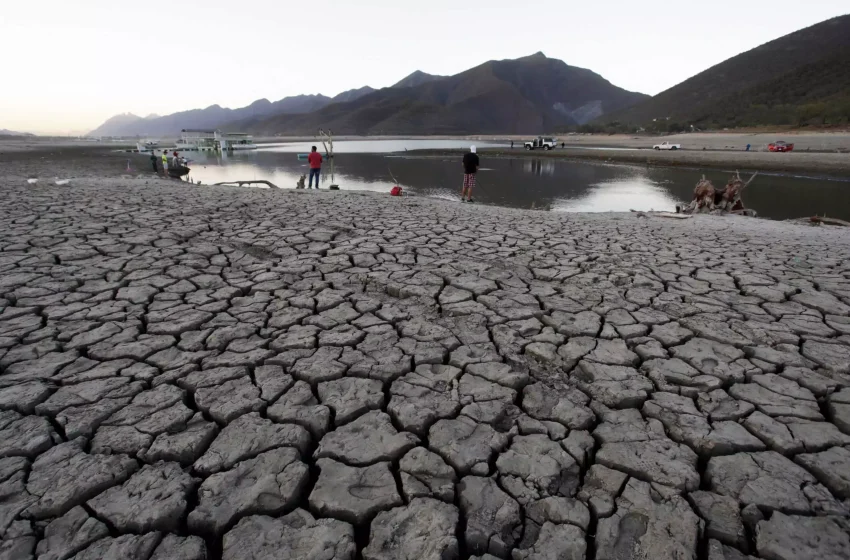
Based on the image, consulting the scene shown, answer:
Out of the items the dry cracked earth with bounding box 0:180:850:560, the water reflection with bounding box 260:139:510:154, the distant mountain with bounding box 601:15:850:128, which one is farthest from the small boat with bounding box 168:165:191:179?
the distant mountain with bounding box 601:15:850:128

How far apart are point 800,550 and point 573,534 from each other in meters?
0.69

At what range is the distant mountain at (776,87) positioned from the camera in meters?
37.2

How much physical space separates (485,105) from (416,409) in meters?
149

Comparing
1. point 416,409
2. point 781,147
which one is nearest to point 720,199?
point 416,409

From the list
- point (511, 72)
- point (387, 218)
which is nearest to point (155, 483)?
point (387, 218)

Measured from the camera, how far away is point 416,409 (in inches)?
76.5

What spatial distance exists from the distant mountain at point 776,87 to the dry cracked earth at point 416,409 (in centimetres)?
4135

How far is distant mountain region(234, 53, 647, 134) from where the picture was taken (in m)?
124

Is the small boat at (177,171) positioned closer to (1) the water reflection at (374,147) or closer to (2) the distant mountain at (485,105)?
(1) the water reflection at (374,147)

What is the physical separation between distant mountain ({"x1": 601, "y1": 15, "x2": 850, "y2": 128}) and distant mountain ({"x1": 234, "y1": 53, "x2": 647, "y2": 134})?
53001 mm

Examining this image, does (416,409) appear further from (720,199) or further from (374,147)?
(374,147)

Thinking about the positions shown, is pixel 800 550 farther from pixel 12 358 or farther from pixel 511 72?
pixel 511 72

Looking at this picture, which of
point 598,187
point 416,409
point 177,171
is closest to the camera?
point 416,409

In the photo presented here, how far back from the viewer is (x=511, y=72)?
171 m
